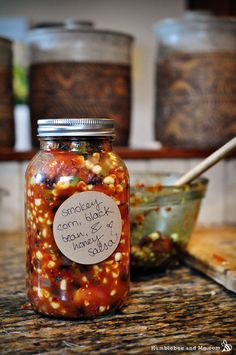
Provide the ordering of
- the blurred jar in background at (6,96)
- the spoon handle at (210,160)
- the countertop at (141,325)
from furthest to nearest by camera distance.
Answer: the blurred jar in background at (6,96) < the spoon handle at (210,160) < the countertop at (141,325)

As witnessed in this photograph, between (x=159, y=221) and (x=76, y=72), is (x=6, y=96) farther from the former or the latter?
(x=159, y=221)

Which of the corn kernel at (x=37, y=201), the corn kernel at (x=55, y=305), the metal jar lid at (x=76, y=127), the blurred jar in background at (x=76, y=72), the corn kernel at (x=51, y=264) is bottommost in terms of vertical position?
the corn kernel at (x=55, y=305)

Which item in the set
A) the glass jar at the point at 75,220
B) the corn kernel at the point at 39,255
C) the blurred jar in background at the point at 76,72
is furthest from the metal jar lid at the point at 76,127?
the blurred jar in background at the point at 76,72

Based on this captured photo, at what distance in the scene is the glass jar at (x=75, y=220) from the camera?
0.65m

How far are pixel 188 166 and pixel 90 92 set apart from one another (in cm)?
34

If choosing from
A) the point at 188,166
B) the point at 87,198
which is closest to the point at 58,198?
the point at 87,198

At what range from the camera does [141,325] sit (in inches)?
26.2

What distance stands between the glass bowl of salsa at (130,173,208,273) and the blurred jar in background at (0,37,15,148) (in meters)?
0.49

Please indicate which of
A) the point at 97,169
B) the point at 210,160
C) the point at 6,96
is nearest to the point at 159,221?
the point at 210,160

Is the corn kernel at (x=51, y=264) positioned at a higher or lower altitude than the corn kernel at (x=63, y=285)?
higher

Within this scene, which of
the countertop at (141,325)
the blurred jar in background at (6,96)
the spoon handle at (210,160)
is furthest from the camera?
the blurred jar in background at (6,96)

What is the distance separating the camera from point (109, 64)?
4.08 ft

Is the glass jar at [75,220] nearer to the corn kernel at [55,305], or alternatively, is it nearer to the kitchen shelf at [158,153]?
the corn kernel at [55,305]

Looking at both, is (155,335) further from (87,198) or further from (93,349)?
(87,198)
